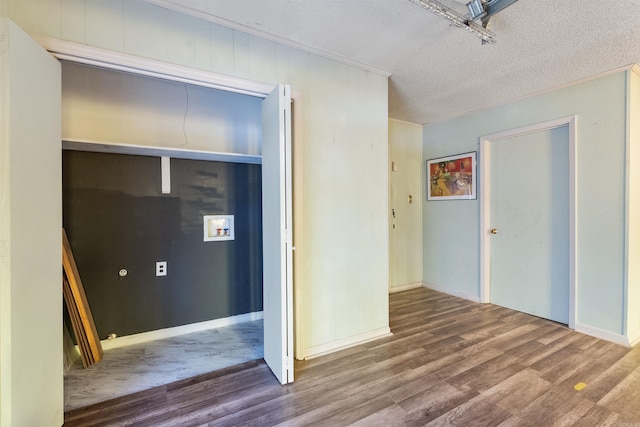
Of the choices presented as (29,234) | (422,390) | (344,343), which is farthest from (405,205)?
(29,234)

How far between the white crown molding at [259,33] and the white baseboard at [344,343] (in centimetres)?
246

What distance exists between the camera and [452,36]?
6.91 ft

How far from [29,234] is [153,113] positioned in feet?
5.93

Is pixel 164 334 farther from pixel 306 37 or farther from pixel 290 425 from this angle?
pixel 306 37

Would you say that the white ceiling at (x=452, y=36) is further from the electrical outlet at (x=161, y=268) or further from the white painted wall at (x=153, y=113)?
the electrical outlet at (x=161, y=268)

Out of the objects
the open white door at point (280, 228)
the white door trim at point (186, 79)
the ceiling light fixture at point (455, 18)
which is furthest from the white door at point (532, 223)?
the open white door at point (280, 228)

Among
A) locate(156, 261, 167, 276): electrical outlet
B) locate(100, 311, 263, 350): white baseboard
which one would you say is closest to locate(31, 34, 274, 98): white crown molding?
locate(156, 261, 167, 276): electrical outlet

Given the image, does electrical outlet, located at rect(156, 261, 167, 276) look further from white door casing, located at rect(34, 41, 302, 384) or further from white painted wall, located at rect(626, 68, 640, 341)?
white painted wall, located at rect(626, 68, 640, 341)

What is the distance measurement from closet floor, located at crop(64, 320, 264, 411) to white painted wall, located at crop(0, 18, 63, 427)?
0.34m

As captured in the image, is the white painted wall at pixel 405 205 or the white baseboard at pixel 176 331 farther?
the white painted wall at pixel 405 205

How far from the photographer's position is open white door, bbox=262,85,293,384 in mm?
1925

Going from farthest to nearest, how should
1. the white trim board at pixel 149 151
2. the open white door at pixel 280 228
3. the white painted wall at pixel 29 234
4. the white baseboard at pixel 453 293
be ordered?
the white baseboard at pixel 453 293, the white trim board at pixel 149 151, the open white door at pixel 280 228, the white painted wall at pixel 29 234

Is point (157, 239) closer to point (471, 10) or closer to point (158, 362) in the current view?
point (158, 362)

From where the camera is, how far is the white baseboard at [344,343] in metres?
2.38
